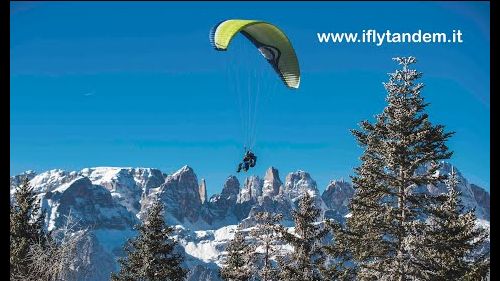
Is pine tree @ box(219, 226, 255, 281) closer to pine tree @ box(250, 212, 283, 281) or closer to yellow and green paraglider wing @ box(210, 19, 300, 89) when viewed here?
pine tree @ box(250, 212, 283, 281)

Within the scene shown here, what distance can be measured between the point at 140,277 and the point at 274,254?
6329 mm

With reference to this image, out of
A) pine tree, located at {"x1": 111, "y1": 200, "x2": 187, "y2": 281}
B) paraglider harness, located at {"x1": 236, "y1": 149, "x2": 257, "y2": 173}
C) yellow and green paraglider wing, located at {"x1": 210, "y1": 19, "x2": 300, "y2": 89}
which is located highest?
yellow and green paraglider wing, located at {"x1": 210, "y1": 19, "x2": 300, "y2": 89}

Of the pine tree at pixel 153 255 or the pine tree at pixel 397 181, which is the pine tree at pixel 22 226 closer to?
the pine tree at pixel 153 255

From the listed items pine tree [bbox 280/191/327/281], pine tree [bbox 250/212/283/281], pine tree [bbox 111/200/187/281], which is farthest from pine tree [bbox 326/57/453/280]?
pine tree [bbox 111/200/187/281]

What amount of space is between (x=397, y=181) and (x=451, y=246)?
2.71 metres

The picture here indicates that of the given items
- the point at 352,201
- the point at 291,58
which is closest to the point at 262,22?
the point at 291,58

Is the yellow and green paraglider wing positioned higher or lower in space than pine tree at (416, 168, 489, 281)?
higher

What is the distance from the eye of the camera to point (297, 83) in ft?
87.7

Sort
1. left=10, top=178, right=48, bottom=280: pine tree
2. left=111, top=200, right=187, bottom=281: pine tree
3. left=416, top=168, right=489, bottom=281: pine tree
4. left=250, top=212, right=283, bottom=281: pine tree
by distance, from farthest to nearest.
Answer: left=10, top=178, right=48, bottom=280: pine tree < left=250, top=212, right=283, bottom=281: pine tree < left=111, top=200, right=187, bottom=281: pine tree < left=416, top=168, right=489, bottom=281: pine tree

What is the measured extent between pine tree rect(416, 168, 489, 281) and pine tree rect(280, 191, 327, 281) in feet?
15.6

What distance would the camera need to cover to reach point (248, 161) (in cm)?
2298

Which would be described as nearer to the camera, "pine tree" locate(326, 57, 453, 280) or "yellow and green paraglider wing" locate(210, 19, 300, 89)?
"pine tree" locate(326, 57, 453, 280)

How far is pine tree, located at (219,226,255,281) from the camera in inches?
1192

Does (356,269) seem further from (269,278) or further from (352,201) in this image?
(269,278)
